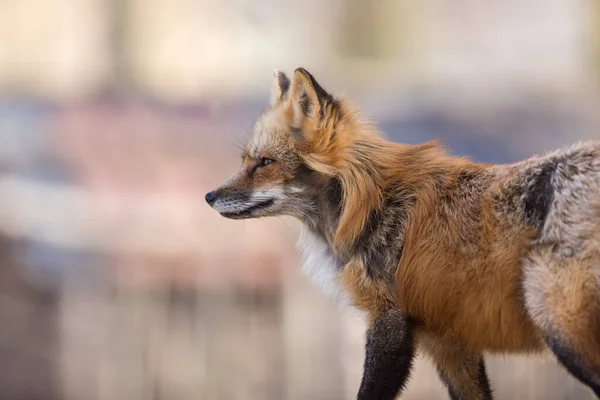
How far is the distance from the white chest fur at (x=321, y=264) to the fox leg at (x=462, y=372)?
442mm

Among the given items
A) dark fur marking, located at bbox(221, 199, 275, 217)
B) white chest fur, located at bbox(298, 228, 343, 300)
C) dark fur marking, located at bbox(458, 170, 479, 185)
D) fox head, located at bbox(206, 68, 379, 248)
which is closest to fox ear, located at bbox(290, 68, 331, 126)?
fox head, located at bbox(206, 68, 379, 248)

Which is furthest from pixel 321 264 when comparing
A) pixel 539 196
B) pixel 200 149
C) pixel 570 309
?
pixel 200 149

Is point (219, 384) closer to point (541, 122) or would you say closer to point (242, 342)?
point (242, 342)

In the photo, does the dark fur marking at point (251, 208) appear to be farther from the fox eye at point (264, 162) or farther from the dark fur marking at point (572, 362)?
the dark fur marking at point (572, 362)

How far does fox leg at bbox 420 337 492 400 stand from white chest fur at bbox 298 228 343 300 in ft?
1.45

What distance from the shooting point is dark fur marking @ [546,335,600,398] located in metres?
2.57

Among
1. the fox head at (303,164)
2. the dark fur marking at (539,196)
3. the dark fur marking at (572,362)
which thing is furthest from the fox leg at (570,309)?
the fox head at (303,164)

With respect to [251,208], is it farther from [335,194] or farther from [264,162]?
[335,194]

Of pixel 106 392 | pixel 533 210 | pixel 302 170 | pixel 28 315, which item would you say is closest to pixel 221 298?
pixel 106 392

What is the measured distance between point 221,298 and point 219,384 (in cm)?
69

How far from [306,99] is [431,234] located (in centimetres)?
74

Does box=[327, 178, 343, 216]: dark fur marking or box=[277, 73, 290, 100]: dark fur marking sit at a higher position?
box=[277, 73, 290, 100]: dark fur marking

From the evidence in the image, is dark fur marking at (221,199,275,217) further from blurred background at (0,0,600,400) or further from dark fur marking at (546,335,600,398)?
dark fur marking at (546,335,600,398)

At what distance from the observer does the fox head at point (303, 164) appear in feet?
10.3
